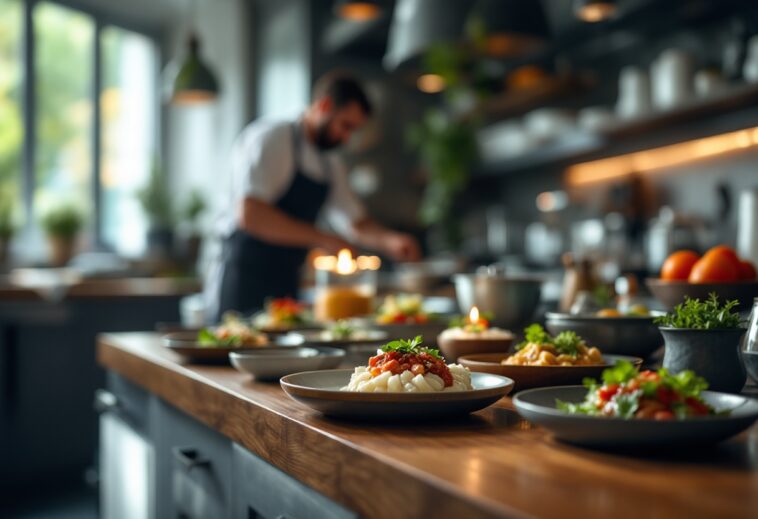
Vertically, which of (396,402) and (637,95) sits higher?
(637,95)

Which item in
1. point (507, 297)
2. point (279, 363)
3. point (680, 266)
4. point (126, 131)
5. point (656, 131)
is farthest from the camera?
point (126, 131)

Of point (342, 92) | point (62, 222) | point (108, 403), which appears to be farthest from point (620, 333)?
point (62, 222)

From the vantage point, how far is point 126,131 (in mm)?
8203

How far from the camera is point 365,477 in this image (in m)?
0.83

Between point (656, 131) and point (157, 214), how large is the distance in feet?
15.4

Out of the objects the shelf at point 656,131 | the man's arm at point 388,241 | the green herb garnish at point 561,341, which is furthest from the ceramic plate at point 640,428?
the shelf at point 656,131

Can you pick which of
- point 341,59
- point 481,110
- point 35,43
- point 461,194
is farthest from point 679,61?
point 35,43

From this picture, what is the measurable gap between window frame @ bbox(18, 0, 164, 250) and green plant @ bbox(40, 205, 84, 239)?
1.14 feet

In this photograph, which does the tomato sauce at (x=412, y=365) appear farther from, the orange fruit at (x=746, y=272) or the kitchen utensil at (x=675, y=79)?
the kitchen utensil at (x=675, y=79)

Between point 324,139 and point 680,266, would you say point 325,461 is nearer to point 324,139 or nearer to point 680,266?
point 680,266

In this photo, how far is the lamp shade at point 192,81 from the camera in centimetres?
456

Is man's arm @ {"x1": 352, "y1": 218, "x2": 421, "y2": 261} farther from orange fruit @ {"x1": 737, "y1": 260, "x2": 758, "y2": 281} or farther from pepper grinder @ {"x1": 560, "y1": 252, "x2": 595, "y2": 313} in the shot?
orange fruit @ {"x1": 737, "y1": 260, "x2": 758, "y2": 281}

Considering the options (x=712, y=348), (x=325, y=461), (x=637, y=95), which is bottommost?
(x=325, y=461)

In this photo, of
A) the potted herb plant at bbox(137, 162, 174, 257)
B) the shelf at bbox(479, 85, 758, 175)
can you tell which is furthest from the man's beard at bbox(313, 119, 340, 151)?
the potted herb plant at bbox(137, 162, 174, 257)
